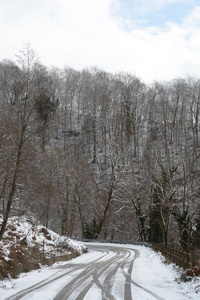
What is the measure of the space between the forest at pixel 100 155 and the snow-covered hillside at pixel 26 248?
1.10 metres

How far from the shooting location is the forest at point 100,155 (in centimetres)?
1536

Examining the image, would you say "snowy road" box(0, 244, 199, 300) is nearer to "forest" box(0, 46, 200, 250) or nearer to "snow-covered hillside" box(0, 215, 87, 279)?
"snow-covered hillside" box(0, 215, 87, 279)

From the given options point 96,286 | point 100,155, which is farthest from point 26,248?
point 100,155

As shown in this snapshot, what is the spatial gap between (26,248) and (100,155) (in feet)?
160

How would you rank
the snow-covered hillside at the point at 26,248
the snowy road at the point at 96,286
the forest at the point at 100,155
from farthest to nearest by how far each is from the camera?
the forest at the point at 100,155, the snow-covered hillside at the point at 26,248, the snowy road at the point at 96,286

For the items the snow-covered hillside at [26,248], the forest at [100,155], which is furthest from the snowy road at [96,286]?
the forest at [100,155]

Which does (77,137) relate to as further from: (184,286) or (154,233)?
(184,286)

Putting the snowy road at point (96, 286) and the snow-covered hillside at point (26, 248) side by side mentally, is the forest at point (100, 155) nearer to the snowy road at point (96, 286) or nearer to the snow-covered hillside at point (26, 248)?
the snow-covered hillside at point (26, 248)

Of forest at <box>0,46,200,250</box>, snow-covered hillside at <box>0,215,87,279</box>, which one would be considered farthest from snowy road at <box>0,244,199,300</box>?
forest at <box>0,46,200,250</box>

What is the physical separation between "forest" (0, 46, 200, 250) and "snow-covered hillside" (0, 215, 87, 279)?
1.10 metres

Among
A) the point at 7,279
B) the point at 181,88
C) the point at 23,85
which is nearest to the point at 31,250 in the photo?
the point at 7,279

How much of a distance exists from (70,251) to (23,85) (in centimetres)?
1242

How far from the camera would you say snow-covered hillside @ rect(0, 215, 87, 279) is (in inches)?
501

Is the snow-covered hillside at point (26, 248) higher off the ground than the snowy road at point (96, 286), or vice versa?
the snow-covered hillside at point (26, 248)
